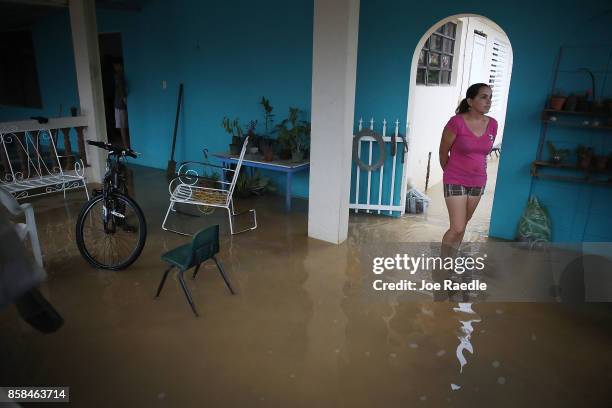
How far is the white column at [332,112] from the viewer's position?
3645 mm

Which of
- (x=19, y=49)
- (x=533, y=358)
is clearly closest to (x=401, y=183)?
(x=533, y=358)

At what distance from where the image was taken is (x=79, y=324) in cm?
284

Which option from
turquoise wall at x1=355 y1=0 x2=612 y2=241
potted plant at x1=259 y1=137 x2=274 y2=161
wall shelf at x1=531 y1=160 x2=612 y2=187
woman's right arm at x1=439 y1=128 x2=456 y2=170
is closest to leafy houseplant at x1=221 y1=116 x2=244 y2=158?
potted plant at x1=259 y1=137 x2=274 y2=161

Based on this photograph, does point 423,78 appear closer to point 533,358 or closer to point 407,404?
point 533,358

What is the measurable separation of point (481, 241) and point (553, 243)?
633 mm

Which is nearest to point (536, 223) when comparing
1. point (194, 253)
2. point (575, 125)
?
point (575, 125)

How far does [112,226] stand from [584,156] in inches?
163

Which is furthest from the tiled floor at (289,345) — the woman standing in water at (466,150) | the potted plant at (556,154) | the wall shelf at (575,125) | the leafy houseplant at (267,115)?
the leafy houseplant at (267,115)

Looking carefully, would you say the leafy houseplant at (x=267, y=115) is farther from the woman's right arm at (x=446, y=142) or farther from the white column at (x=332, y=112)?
the woman's right arm at (x=446, y=142)

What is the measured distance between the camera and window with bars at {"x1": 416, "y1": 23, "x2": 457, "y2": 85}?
541 centimetres

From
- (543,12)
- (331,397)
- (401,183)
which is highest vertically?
(543,12)

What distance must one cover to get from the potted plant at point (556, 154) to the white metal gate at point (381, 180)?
1451 mm

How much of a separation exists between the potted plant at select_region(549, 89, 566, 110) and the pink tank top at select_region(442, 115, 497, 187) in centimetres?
101

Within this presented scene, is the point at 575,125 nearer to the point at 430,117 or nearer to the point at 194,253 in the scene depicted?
the point at 430,117
